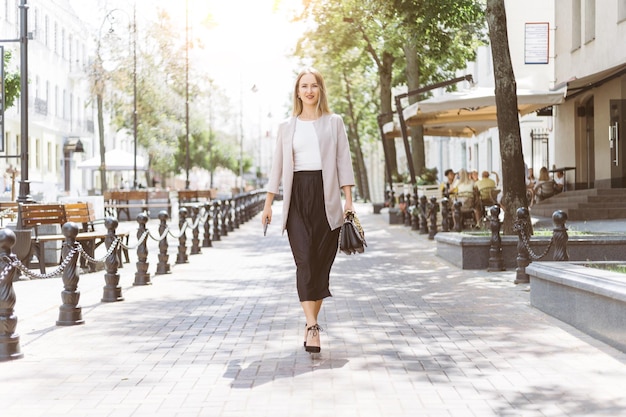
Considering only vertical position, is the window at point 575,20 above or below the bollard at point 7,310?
above

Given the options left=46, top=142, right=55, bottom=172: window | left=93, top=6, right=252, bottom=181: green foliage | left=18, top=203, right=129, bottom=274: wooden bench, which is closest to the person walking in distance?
left=18, top=203, right=129, bottom=274: wooden bench

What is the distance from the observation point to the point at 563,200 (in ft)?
85.1

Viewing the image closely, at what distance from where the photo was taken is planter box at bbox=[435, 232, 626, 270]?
13.7m

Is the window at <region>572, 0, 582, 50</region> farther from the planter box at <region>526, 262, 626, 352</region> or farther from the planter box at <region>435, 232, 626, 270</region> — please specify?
the planter box at <region>526, 262, 626, 352</region>

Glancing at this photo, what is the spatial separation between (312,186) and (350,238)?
1.48 ft

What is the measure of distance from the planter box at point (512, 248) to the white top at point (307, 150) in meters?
6.95

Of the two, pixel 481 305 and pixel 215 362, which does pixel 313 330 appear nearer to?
pixel 215 362

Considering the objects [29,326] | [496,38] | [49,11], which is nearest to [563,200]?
[496,38]

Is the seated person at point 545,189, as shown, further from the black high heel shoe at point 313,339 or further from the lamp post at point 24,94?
the black high heel shoe at point 313,339

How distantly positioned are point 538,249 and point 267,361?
24.7 feet

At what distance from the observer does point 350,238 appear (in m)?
7.46

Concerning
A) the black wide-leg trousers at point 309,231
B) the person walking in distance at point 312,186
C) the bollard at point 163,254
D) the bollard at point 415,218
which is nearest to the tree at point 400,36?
the bollard at point 415,218

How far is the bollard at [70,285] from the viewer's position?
9.32 meters

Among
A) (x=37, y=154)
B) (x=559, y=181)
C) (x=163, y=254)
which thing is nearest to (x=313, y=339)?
(x=163, y=254)
